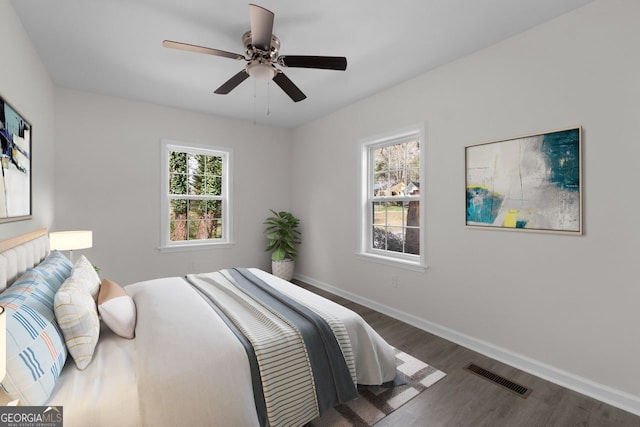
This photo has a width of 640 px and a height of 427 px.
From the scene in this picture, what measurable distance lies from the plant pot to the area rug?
2.57m

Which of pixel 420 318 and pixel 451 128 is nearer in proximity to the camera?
pixel 451 128

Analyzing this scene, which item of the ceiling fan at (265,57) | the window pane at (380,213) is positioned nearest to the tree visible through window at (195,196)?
the ceiling fan at (265,57)

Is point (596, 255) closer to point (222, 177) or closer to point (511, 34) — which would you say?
point (511, 34)

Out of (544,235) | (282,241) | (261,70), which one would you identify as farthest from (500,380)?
(282,241)

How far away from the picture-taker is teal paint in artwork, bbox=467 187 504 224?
2430mm

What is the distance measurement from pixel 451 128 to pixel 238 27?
205 cm


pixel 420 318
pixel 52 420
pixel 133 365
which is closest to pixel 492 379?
pixel 420 318

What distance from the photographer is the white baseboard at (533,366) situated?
6.05ft

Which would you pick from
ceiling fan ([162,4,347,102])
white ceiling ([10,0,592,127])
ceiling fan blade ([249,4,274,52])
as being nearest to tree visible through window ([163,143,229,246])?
white ceiling ([10,0,592,127])

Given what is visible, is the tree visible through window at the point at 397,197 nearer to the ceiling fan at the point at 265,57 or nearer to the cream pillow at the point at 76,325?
the ceiling fan at the point at 265,57

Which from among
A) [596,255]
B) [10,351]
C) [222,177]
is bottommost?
[10,351]

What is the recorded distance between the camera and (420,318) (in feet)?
9.93

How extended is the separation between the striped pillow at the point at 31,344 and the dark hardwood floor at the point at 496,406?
1658 mm

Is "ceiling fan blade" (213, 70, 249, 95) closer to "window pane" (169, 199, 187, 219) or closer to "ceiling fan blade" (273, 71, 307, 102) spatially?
"ceiling fan blade" (273, 71, 307, 102)
